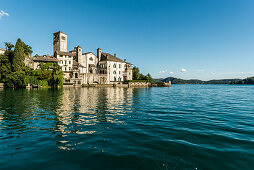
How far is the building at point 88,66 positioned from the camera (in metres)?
67.0

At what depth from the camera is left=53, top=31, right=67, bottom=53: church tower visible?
84.2 meters

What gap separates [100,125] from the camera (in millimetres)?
8758

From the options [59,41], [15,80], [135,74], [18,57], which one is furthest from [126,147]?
[59,41]

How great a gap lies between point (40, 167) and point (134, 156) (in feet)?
10.6

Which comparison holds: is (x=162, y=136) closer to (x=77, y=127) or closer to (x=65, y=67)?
Answer: (x=77, y=127)

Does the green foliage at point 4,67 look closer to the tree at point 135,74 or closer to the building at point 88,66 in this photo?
the building at point 88,66

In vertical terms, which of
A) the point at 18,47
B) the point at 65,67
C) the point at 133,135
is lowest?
the point at 133,135

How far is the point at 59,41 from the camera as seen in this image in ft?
276

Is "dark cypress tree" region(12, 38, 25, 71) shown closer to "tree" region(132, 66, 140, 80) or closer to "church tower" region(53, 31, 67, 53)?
"church tower" region(53, 31, 67, 53)

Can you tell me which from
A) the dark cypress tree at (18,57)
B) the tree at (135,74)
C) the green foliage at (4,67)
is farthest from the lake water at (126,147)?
the tree at (135,74)

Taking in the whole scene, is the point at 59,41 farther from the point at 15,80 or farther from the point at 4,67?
the point at 15,80

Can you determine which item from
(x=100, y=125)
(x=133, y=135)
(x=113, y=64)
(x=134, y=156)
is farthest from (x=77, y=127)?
(x=113, y=64)

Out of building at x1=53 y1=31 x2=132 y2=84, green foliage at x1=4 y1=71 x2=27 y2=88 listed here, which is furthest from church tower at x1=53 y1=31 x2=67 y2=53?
green foliage at x1=4 y1=71 x2=27 y2=88

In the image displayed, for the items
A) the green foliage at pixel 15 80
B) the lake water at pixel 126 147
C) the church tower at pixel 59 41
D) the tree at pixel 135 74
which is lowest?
the lake water at pixel 126 147
